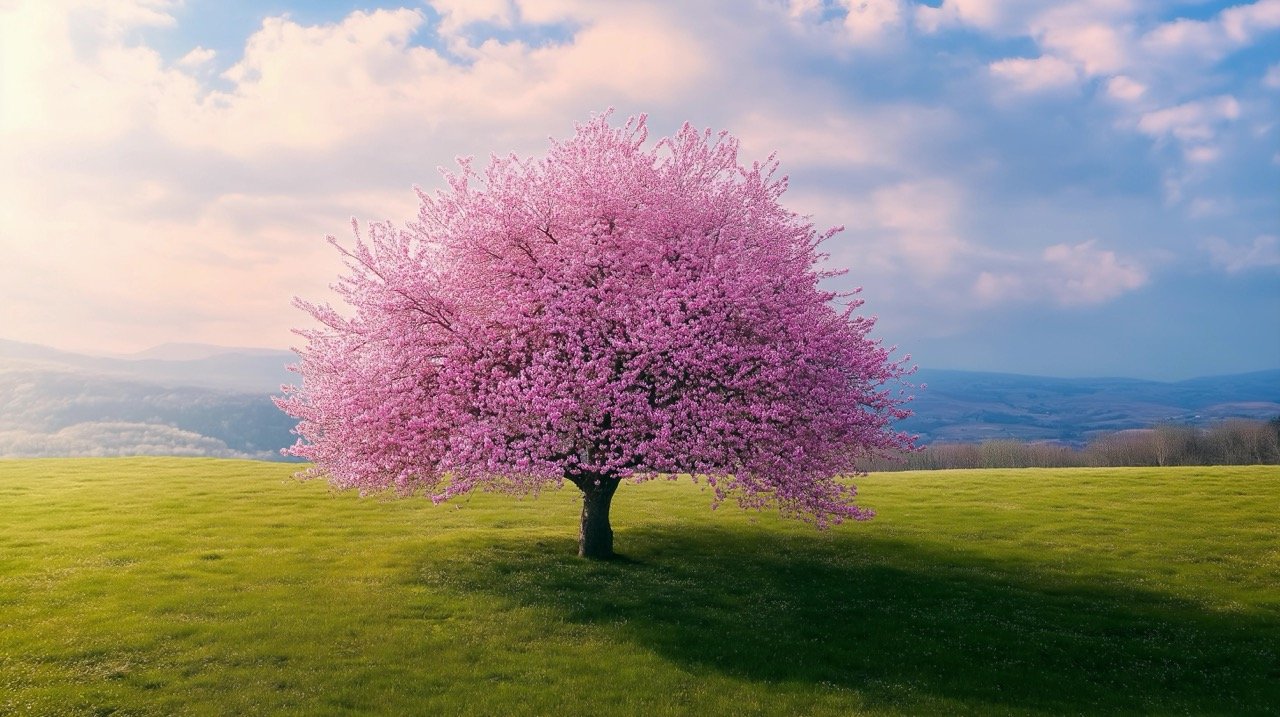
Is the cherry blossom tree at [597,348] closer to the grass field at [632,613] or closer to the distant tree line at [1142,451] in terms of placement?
the grass field at [632,613]

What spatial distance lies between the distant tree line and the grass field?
236 feet

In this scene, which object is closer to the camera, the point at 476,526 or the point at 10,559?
the point at 10,559

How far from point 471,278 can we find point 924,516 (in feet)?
86.9

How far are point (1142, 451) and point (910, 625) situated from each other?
114m

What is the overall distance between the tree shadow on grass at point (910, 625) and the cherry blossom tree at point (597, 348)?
3.18 metres

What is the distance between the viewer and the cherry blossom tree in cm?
2291

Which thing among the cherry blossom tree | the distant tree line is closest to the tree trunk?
the cherry blossom tree

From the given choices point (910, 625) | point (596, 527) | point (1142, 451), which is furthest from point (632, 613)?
point (1142, 451)

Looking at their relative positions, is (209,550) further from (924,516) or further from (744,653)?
(924,516)

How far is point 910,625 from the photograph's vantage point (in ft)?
73.3

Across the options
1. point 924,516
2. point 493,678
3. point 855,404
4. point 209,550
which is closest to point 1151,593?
point 855,404

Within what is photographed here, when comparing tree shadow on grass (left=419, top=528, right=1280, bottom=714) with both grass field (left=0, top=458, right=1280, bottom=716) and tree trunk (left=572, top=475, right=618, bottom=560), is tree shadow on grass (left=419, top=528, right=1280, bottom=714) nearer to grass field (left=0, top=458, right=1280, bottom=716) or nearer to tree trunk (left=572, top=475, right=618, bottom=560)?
grass field (left=0, top=458, right=1280, bottom=716)

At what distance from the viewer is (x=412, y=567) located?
27078 mm

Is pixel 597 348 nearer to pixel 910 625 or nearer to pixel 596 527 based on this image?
pixel 596 527
